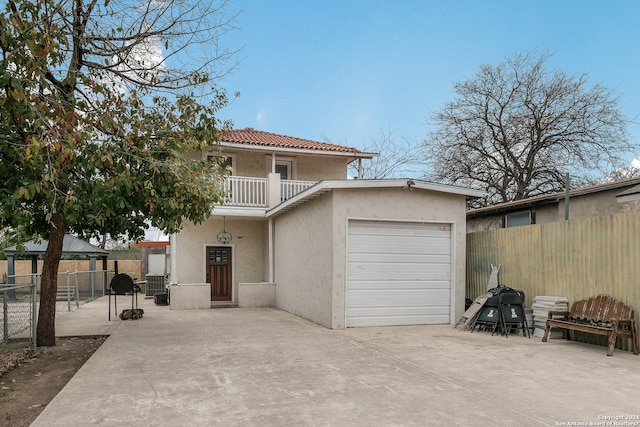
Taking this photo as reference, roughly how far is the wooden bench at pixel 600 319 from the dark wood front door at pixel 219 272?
11.0 meters

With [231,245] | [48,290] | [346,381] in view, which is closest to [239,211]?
[231,245]

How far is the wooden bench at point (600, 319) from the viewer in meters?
7.28

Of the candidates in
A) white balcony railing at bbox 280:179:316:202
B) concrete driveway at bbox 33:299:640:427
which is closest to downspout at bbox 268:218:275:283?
white balcony railing at bbox 280:179:316:202

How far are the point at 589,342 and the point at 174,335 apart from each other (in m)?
7.91

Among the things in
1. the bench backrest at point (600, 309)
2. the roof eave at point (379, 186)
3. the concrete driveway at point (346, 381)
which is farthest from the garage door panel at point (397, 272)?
the bench backrest at point (600, 309)

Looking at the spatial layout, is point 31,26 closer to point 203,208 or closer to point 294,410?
point 203,208

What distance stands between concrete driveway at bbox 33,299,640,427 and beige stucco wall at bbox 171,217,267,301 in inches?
261

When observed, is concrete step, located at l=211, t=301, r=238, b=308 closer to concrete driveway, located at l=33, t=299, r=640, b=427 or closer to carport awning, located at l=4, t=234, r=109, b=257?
concrete driveway, located at l=33, t=299, r=640, b=427

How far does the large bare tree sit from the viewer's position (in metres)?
20.6

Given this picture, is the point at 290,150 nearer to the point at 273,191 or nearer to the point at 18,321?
the point at 273,191

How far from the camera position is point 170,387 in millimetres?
5562

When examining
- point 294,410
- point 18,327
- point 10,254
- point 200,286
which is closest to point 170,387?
point 294,410

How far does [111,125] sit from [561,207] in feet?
37.3

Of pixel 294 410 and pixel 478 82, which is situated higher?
pixel 478 82
